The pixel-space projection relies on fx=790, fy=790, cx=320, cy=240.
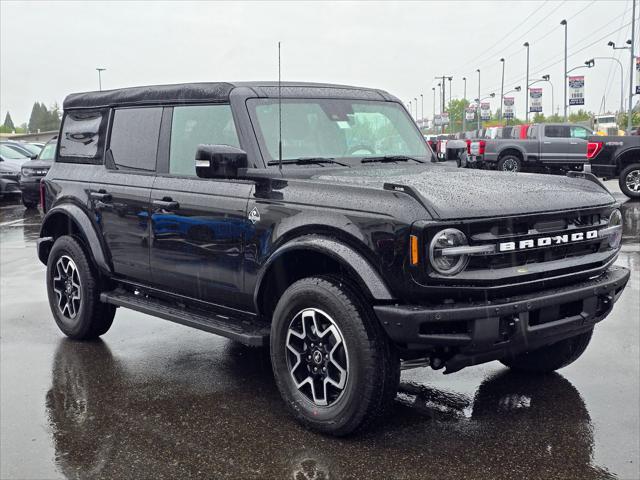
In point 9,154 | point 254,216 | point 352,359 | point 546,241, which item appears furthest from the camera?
point 9,154

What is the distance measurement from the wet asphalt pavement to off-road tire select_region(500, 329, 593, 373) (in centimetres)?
9

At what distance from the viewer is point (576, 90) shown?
62.4 meters

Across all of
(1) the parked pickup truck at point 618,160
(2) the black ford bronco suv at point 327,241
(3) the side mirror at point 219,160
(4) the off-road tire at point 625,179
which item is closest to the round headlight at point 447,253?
(2) the black ford bronco suv at point 327,241

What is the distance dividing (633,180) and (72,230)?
14.7m

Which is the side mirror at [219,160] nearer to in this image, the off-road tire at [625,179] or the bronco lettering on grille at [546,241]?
the bronco lettering on grille at [546,241]

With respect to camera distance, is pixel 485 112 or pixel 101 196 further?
pixel 485 112

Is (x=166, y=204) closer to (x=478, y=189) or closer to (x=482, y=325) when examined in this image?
(x=478, y=189)

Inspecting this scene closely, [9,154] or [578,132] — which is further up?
[578,132]

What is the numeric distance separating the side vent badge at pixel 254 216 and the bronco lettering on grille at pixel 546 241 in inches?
56.2

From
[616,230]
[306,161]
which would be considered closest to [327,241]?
[306,161]

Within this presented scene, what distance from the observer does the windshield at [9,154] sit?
2274cm

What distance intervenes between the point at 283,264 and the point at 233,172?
0.61 meters

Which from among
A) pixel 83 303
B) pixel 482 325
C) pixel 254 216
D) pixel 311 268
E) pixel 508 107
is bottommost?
pixel 83 303

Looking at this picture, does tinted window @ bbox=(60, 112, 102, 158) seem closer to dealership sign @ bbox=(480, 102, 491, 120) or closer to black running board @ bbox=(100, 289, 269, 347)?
black running board @ bbox=(100, 289, 269, 347)
